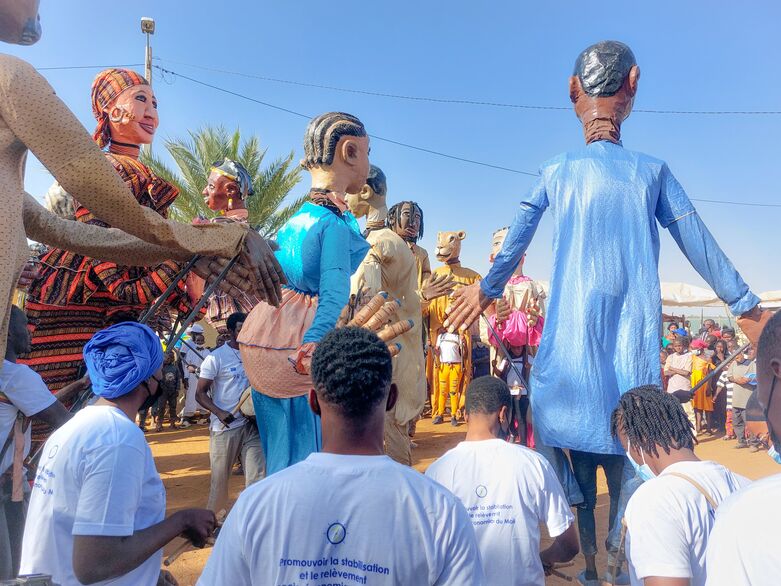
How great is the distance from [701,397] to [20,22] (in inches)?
452

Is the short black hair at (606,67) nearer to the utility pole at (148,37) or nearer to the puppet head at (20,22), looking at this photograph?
the puppet head at (20,22)

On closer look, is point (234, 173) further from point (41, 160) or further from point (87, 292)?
point (41, 160)

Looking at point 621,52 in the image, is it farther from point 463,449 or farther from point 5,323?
point 5,323

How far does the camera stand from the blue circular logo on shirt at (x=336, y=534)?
131 centimetres

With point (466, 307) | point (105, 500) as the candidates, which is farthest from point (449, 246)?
point (105, 500)

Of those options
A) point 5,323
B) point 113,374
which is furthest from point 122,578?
point 5,323

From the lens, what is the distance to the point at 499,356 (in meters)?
7.75

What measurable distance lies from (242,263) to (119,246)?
46 centimetres

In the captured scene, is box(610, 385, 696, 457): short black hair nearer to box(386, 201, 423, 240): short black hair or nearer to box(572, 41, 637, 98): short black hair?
box(572, 41, 637, 98): short black hair

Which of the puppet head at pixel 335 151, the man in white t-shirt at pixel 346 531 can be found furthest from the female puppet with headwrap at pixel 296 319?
the man in white t-shirt at pixel 346 531

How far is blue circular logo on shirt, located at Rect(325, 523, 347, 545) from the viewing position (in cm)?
131

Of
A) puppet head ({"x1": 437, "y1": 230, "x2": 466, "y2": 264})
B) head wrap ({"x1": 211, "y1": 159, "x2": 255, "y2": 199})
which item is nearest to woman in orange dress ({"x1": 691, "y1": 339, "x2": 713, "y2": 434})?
puppet head ({"x1": 437, "y1": 230, "x2": 466, "y2": 264})

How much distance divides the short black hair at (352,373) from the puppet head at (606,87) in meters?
2.02

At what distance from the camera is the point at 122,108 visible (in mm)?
3215
